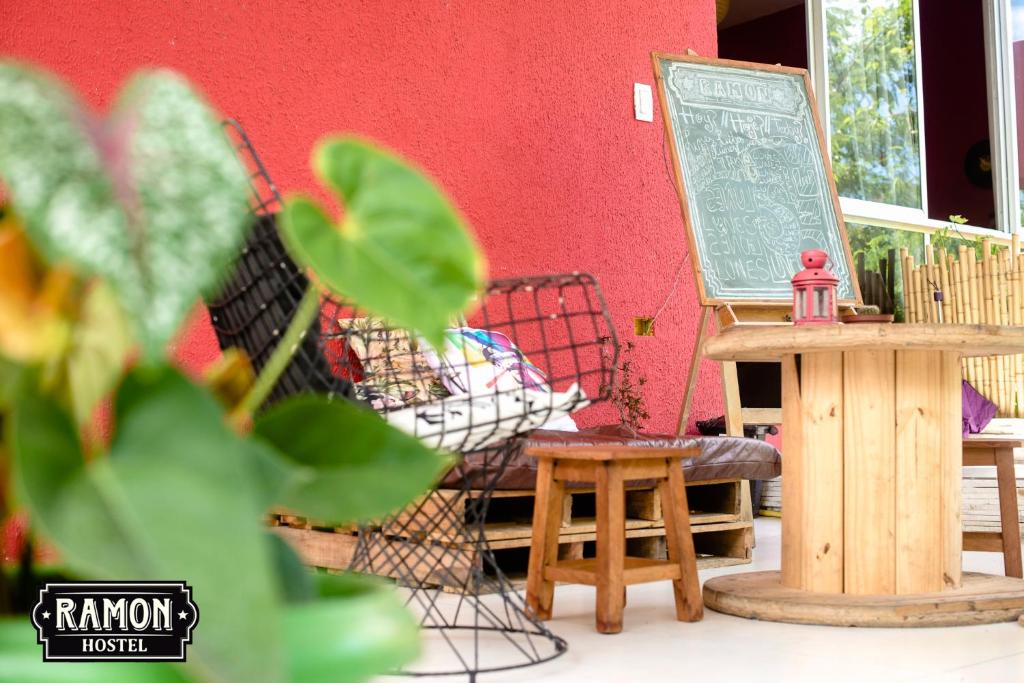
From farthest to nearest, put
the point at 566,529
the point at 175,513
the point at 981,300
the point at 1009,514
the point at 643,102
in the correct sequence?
the point at 981,300 → the point at 643,102 → the point at 566,529 → the point at 1009,514 → the point at 175,513

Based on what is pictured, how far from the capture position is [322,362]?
1464 mm

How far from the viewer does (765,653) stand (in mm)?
2021

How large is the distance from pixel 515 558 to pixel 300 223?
305cm

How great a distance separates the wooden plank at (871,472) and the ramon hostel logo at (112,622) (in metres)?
2.23

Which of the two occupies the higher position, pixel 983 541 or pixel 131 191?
pixel 131 191

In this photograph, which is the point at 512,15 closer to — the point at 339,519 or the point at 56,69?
the point at 56,69

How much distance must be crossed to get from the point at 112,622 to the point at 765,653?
1875mm

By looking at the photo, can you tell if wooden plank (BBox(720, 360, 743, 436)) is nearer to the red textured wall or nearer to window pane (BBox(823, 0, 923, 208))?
the red textured wall

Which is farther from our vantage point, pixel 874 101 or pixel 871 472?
pixel 874 101

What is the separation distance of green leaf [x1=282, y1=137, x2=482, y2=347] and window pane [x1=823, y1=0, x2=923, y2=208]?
5.67m

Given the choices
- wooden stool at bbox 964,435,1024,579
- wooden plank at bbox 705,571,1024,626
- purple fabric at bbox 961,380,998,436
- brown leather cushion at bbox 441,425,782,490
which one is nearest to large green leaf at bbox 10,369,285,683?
wooden plank at bbox 705,571,1024,626

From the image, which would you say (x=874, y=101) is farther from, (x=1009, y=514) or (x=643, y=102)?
(x=1009, y=514)

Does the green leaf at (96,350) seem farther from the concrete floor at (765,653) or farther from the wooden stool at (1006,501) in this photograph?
the wooden stool at (1006,501)

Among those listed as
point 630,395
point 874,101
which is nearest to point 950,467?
point 630,395
